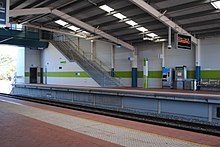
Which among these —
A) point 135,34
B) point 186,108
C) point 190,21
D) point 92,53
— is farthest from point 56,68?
point 186,108

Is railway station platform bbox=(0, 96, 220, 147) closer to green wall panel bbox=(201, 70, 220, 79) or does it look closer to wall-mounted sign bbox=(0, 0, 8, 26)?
wall-mounted sign bbox=(0, 0, 8, 26)

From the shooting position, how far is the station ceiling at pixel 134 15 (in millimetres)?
13617

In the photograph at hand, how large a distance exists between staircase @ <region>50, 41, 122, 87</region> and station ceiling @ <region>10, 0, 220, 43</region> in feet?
14.2

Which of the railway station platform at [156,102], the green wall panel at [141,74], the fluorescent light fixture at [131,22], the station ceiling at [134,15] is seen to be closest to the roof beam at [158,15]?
the station ceiling at [134,15]

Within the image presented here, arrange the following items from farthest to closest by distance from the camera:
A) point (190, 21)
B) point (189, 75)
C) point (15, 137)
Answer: point (189, 75)
point (190, 21)
point (15, 137)

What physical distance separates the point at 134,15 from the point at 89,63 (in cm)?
958

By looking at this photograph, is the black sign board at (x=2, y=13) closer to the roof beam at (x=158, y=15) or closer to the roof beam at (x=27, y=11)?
the roof beam at (x=27, y=11)

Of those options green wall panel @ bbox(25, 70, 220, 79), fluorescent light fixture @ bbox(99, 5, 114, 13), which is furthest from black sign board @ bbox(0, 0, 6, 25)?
green wall panel @ bbox(25, 70, 220, 79)

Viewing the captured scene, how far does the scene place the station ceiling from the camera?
13.6m

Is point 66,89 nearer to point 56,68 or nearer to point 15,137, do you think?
point 56,68

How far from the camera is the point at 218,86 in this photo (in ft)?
53.8

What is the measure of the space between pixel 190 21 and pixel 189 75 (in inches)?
197

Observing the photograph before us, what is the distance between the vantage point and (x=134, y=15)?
614 inches

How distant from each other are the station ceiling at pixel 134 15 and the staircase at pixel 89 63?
4.32 m
